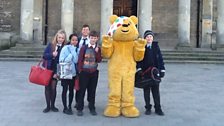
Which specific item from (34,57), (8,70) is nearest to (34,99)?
(8,70)

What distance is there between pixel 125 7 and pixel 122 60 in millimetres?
20898

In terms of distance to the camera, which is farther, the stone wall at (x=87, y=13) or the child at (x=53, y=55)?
the stone wall at (x=87, y=13)

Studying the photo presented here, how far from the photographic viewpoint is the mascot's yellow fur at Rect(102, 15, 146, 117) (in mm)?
8758

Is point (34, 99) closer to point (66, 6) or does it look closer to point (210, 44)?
point (66, 6)

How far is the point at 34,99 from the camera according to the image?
10859 millimetres

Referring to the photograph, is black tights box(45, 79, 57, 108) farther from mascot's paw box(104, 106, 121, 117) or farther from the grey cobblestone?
mascot's paw box(104, 106, 121, 117)

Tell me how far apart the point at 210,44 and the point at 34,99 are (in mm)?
19537

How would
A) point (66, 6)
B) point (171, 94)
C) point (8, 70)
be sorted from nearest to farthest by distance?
point (171, 94) → point (8, 70) → point (66, 6)

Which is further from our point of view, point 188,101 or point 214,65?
point 214,65

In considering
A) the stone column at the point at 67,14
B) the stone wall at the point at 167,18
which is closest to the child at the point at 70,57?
the stone column at the point at 67,14

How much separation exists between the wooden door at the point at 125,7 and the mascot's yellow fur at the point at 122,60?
2054cm

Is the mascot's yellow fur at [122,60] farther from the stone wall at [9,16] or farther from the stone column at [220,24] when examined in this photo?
the stone wall at [9,16]

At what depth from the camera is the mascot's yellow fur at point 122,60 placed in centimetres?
876

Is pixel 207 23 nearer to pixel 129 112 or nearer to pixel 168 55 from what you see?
pixel 168 55
